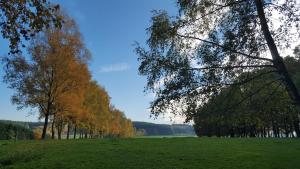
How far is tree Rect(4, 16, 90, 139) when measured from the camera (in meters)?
37.8

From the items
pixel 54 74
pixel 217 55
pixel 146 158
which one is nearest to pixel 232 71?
pixel 217 55

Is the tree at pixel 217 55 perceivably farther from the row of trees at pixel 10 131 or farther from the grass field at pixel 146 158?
the row of trees at pixel 10 131

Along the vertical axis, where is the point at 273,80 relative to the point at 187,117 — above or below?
above

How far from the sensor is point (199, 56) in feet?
45.3

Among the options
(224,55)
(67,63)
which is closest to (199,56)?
(224,55)

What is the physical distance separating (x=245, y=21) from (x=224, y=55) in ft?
4.62

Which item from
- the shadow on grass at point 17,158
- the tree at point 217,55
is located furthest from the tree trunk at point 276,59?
the shadow on grass at point 17,158

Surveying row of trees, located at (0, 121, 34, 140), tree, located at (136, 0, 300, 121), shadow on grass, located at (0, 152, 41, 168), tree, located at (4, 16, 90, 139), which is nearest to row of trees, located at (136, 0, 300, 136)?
tree, located at (136, 0, 300, 121)

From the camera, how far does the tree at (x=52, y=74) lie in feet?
124

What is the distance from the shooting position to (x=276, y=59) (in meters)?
13.1

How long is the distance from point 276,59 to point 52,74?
29.1 metres

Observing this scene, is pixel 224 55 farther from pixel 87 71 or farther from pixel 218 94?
pixel 87 71

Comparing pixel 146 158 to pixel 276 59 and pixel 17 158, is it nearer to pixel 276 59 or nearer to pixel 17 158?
pixel 17 158

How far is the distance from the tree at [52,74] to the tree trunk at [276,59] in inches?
1088
